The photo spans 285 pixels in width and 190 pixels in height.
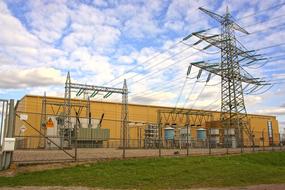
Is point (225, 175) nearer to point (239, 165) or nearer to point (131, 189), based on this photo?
point (239, 165)

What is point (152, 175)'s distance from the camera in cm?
1304

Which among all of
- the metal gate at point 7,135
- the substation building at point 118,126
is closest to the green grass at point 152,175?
the metal gate at point 7,135

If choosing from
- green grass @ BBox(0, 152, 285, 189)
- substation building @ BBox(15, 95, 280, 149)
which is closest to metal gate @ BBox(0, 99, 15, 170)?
green grass @ BBox(0, 152, 285, 189)

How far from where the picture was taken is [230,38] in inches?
1527

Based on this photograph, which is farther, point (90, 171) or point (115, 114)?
point (115, 114)

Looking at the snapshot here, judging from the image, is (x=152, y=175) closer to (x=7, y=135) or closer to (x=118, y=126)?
(x=7, y=135)

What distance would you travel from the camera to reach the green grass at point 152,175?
1109 centimetres

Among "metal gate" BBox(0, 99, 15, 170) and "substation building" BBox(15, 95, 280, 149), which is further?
"substation building" BBox(15, 95, 280, 149)

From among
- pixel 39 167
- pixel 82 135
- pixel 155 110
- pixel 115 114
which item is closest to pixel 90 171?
pixel 39 167

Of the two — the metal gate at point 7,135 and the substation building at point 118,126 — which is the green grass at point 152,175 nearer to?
the metal gate at point 7,135

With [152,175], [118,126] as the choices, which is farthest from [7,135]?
[118,126]

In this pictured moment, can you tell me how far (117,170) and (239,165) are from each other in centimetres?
764

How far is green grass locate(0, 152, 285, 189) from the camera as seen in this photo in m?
11.1

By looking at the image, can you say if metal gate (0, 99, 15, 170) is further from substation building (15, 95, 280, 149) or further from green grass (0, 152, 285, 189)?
substation building (15, 95, 280, 149)
